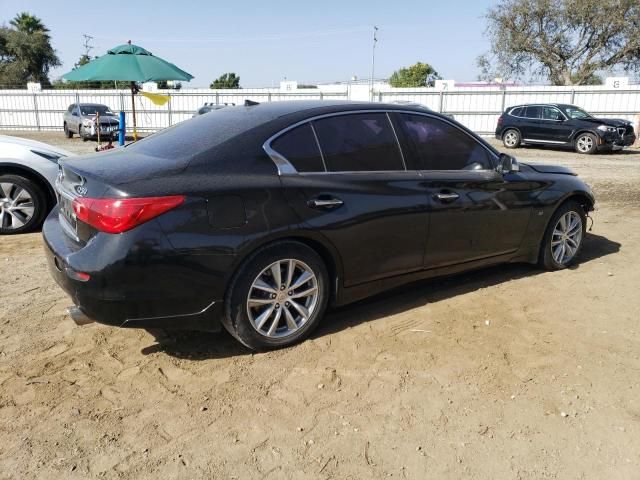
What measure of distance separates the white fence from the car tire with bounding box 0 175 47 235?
670 inches

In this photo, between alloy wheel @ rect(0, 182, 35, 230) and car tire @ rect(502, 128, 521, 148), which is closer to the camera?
alloy wheel @ rect(0, 182, 35, 230)

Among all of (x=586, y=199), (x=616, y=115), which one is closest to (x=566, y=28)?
(x=616, y=115)

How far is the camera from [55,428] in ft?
9.13

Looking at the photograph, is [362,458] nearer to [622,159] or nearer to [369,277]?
[369,277]

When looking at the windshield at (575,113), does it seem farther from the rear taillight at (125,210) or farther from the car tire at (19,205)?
the rear taillight at (125,210)

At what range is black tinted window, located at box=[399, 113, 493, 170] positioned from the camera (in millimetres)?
4160

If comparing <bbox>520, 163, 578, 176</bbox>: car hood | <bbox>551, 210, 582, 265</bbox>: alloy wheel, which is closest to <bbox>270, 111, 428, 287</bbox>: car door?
<bbox>520, 163, 578, 176</bbox>: car hood

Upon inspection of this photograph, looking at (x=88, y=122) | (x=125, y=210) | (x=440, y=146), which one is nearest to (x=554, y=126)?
(x=440, y=146)

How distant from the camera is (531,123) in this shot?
19.1 meters

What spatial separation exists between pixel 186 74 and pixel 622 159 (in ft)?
41.4

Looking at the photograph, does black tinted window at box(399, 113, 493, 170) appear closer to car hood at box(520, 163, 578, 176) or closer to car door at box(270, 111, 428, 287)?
car door at box(270, 111, 428, 287)

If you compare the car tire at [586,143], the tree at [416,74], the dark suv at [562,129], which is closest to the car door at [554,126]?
the dark suv at [562,129]

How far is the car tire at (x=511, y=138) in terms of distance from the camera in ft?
64.3

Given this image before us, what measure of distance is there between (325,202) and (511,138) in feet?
58.8
